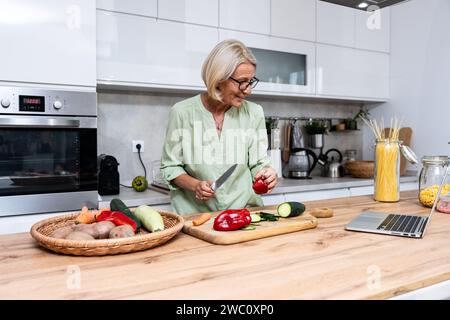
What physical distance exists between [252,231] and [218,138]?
27.4 inches

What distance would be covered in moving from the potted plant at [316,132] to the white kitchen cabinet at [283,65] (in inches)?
14.9

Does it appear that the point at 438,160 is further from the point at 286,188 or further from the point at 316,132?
the point at 316,132

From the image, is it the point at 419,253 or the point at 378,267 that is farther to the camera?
the point at 419,253

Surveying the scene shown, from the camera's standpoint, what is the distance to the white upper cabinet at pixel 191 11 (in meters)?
2.37

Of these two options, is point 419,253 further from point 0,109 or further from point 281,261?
point 0,109

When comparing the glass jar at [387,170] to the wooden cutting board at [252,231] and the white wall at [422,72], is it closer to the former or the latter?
the wooden cutting board at [252,231]

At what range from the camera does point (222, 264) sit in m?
0.86

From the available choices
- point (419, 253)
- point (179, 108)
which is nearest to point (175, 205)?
point (179, 108)

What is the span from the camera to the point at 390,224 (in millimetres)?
1227

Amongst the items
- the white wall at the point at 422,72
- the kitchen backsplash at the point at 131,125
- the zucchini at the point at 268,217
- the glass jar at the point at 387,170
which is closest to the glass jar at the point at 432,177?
the glass jar at the point at 387,170

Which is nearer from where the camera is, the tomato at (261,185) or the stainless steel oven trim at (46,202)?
the tomato at (261,185)

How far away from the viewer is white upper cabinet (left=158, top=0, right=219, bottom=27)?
2.37m
